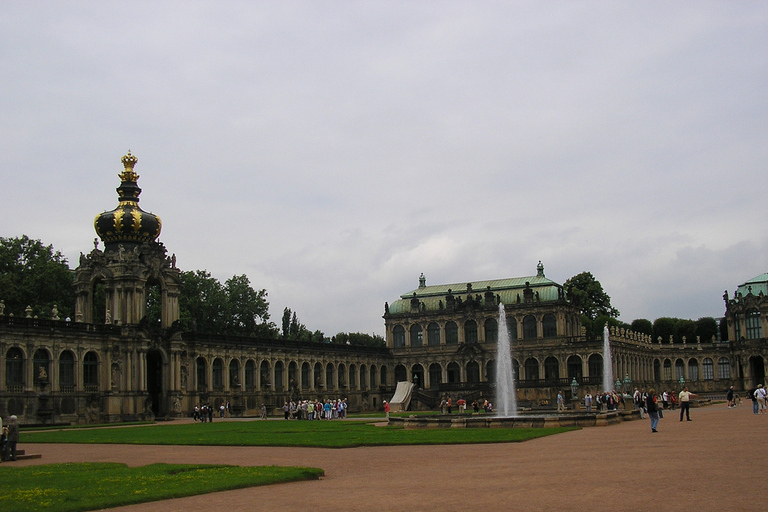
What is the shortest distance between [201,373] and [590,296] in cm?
7646

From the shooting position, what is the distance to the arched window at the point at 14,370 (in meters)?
62.9

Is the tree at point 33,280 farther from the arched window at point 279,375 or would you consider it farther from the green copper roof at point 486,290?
the green copper roof at point 486,290

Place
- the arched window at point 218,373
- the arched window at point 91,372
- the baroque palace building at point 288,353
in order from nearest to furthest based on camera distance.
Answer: the baroque palace building at point 288,353 < the arched window at point 91,372 < the arched window at point 218,373

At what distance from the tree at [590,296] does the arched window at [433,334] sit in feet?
95.6

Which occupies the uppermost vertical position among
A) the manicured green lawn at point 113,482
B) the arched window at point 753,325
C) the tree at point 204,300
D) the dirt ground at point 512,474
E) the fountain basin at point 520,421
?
the tree at point 204,300

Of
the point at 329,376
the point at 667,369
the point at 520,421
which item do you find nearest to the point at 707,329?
the point at 667,369

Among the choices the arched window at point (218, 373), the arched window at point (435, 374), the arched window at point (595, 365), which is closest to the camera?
the arched window at point (218, 373)

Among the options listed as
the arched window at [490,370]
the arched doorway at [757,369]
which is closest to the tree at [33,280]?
the arched window at [490,370]

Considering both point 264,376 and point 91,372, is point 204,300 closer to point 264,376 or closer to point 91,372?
point 264,376

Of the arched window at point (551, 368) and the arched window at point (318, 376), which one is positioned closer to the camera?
the arched window at point (318, 376)

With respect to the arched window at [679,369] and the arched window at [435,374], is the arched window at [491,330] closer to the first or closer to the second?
the arched window at [435,374]

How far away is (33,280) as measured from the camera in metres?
85.5

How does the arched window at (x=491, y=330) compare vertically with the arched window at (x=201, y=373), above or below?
above

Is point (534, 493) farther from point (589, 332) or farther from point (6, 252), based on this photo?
point (589, 332)
